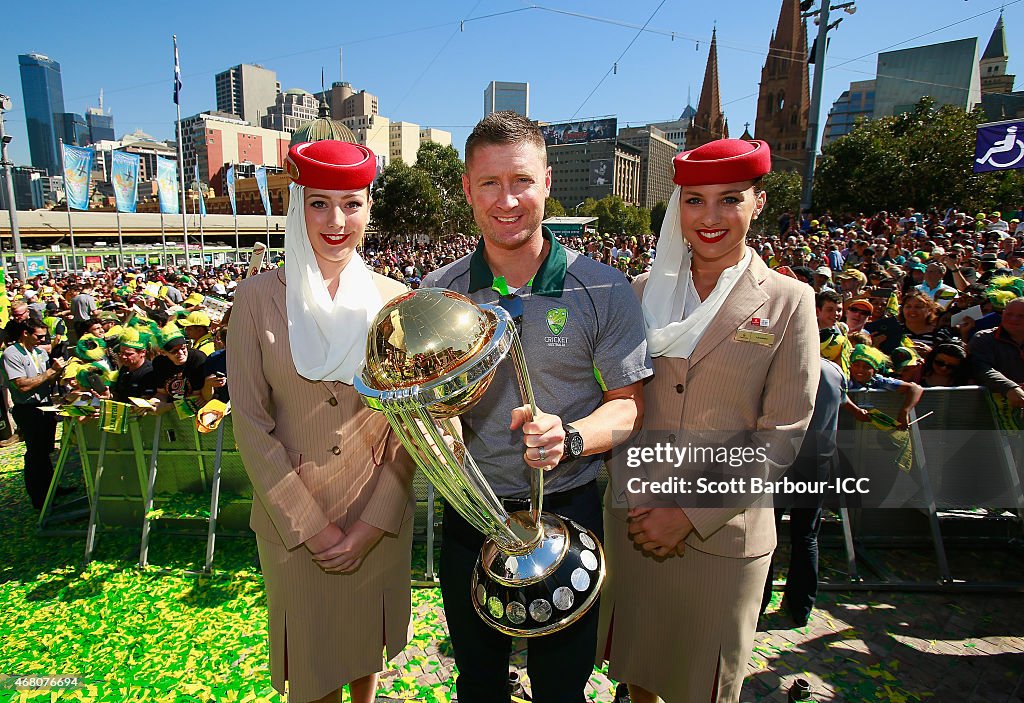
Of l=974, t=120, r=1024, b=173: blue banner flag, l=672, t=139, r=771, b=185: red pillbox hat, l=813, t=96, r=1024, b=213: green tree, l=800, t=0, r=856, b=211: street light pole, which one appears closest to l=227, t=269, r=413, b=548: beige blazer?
l=672, t=139, r=771, b=185: red pillbox hat

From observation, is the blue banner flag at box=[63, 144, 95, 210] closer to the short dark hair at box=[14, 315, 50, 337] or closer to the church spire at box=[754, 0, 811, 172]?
the short dark hair at box=[14, 315, 50, 337]

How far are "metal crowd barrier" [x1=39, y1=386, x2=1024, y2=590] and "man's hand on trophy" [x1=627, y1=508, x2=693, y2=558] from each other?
2.56 m

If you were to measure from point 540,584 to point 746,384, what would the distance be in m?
1.02

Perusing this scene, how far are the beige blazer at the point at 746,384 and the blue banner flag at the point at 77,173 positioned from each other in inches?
1063

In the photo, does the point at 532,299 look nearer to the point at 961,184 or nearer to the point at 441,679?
the point at 441,679

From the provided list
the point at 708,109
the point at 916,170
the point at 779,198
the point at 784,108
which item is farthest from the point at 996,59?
the point at 916,170

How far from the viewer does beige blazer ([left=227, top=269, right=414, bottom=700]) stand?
6.92 ft

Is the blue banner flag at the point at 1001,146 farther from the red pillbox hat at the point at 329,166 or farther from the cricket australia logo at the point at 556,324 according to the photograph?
the red pillbox hat at the point at 329,166

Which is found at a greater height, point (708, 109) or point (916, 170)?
point (708, 109)

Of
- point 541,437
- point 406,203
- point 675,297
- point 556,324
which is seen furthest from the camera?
point 406,203

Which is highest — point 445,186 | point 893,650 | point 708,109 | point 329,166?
point 708,109

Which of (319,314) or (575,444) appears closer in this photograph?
(575,444)

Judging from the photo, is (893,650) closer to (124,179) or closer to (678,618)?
(678,618)

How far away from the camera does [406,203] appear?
5362 centimetres
